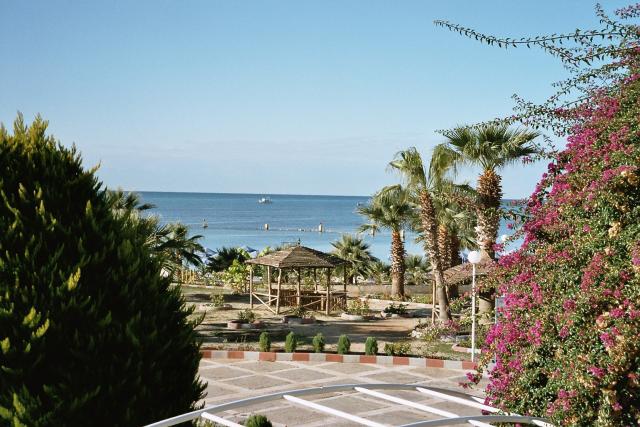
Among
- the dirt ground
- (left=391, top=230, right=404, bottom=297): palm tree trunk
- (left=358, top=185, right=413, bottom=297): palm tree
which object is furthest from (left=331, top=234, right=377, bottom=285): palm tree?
the dirt ground

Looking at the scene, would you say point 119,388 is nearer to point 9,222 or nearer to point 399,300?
point 9,222

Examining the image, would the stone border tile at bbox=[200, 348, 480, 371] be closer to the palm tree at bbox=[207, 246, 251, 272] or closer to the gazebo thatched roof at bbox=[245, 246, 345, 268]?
the gazebo thatched roof at bbox=[245, 246, 345, 268]

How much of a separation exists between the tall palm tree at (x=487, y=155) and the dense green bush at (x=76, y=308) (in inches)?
828

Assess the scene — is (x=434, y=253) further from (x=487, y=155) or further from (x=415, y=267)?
(x=415, y=267)

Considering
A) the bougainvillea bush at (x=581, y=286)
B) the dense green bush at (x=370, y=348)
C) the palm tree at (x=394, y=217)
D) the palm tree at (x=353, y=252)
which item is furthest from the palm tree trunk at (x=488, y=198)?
the bougainvillea bush at (x=581, y=286)

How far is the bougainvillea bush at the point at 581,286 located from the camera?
614 centimetres

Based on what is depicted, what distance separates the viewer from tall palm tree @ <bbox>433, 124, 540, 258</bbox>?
2706 centimetres

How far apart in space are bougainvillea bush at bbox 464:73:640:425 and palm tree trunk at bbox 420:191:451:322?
19599 millimetres

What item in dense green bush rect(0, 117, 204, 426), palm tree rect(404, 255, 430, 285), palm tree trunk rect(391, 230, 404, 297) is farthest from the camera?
palm tree rect(404, 255, 430, 285)

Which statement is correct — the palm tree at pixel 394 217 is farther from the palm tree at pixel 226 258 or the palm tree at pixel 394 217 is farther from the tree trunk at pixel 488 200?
the tree trunk at pixel 488 200

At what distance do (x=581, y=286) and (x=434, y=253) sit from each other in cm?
2202

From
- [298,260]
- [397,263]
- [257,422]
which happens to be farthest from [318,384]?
[397,263]

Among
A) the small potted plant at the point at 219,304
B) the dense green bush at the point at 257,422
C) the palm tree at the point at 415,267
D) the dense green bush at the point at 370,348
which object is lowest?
the dense green bush at the point at 257,422

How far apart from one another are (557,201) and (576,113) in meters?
1.12
